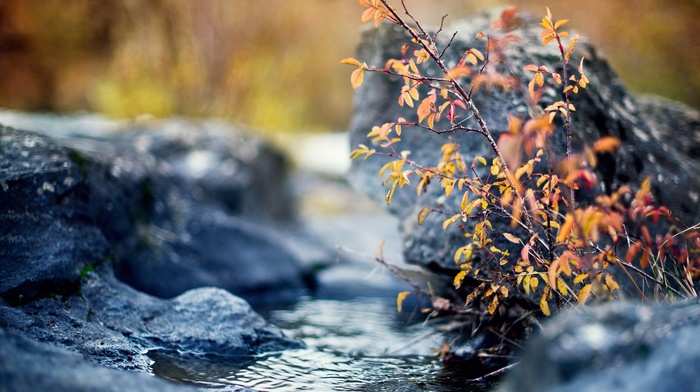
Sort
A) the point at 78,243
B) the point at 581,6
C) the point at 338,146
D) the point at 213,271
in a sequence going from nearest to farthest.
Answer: the point at 78,243 < the point at 213,271 < the point at 581,6 < the point at 338,146

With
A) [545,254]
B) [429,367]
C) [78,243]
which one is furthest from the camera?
[78,243]

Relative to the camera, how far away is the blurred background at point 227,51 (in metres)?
8.57

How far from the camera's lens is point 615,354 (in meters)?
1.37

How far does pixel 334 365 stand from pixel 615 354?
5.83 feet

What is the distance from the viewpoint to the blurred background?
8.57 m

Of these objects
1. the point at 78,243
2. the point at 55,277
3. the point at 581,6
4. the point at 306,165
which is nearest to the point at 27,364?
the point at 55,277

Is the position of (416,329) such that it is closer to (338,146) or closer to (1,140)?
(1,140)

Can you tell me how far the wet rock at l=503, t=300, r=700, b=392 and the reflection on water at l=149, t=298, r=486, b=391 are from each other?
4.01ft

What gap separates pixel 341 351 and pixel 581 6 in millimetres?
10823

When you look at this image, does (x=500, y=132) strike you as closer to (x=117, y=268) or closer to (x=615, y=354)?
(x=615, y=354)

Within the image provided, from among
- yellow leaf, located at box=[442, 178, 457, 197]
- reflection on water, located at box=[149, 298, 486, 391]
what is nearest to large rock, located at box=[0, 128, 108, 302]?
reflection on water, located at box=[149, 298, 486, 391]

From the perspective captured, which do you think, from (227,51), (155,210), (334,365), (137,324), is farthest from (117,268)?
(227,51)

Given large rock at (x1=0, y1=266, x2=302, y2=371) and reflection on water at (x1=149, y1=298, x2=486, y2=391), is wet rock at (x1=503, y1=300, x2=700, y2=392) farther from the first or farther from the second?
large rock at (x1=0, y1=266, x2=302, y2=371)

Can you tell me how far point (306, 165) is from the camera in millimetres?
12242
